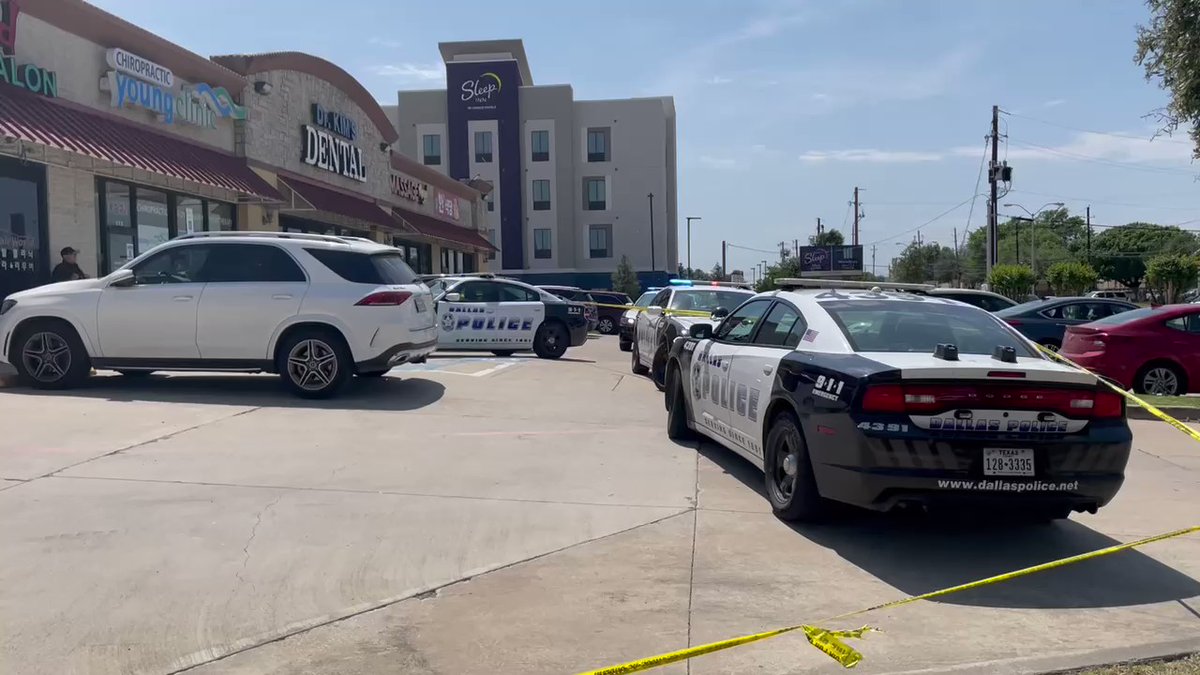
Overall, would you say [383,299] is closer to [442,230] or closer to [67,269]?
[67,269]

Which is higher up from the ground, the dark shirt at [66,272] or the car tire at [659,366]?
the dark shirt at [66,272]

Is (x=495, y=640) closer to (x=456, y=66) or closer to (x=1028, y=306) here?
(x=1028, y=306)

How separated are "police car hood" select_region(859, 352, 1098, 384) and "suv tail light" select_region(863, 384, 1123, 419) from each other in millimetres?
53

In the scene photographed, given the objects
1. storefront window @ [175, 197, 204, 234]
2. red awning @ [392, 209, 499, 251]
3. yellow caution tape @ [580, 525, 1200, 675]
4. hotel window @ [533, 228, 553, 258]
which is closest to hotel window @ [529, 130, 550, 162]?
hotel window @ [533, 228, 553, 258]

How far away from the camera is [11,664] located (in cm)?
389

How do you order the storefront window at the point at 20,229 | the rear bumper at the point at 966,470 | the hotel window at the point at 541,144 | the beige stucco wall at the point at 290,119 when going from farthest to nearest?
the hotel window at the point at 541,144 → the beige stucco wall at the point at 290,119 → the storefront window at the point at 20,229 → the rear bumper at the point at 966,470

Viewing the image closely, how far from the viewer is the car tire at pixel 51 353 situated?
416 inches

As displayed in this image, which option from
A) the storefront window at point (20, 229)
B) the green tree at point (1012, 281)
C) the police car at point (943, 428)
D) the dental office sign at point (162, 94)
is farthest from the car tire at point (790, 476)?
the green tree at point (1012, 281)

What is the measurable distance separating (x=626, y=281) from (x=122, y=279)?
5419 centimetres

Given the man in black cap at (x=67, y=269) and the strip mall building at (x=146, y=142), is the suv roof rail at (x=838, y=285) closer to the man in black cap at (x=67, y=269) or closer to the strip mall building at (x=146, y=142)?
the strip mall building at (x=146, y=142)

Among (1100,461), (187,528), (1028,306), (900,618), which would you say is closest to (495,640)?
(900,618)

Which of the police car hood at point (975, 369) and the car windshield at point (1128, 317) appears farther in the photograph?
the car windshield at point (1128, 317)

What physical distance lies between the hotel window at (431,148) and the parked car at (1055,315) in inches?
2200

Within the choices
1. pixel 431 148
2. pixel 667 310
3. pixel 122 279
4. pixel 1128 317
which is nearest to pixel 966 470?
pixel 667 310
